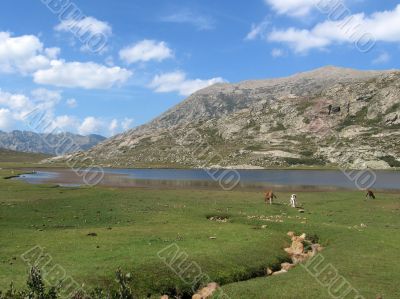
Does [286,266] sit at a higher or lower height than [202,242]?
→ lower

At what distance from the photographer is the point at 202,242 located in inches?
1467

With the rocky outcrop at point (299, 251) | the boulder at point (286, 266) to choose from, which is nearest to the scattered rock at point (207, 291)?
the rocky outcrop at point (299, 251)

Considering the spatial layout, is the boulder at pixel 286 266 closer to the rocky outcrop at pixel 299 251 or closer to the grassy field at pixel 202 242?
the rocky outcrop at pixel 299 251

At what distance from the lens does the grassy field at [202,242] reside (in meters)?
27.1

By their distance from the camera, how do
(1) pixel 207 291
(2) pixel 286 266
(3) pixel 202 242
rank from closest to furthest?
(1) pixel 207 291 < (2) pixel 286 266 < (3) pixel 202 242

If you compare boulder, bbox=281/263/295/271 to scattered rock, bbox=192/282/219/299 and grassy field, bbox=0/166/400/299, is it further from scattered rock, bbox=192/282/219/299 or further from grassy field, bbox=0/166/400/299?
scattered rock, bbox=192/282/219/299

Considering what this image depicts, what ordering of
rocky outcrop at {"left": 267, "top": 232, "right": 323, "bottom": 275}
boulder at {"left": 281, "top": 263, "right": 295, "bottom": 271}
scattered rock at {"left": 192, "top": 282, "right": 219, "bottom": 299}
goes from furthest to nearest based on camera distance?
rocky outcrop at {"left": 267, "top": 232, "right": 323, "bottom": 275}, boulder at {"left": 281, "top": 263, "right": 295, "bottom": 271}, scattered rock at {"left": 192, "top": 282, "right": 219, "bottom": 299}

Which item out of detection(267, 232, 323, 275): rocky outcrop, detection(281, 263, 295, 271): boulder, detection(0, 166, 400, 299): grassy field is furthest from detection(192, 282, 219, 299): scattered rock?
detection(281, 263, 295, 271): boulder

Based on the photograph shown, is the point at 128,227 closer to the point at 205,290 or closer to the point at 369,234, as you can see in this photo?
the point at 205,290

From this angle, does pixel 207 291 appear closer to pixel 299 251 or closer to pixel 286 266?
pixel 286 266

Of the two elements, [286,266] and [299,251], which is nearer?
[286,266]

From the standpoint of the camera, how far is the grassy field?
2708cm

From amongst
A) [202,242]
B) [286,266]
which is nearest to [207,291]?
[286,266]

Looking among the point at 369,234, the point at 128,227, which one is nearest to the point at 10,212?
the point at 128,227
